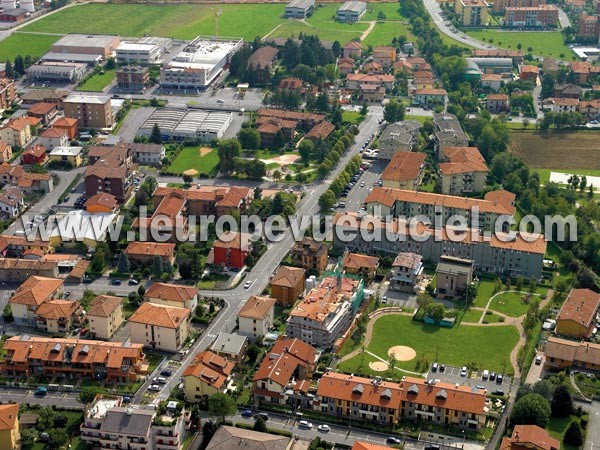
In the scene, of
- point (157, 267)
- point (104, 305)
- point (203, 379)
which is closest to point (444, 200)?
point (157, 267)

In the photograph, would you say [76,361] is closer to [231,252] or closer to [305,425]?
[305,425]

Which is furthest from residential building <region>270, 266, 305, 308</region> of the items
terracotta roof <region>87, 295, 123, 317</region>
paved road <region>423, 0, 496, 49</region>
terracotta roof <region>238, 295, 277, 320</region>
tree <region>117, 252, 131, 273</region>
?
paved road <region>423, 0, 496, 49</region>

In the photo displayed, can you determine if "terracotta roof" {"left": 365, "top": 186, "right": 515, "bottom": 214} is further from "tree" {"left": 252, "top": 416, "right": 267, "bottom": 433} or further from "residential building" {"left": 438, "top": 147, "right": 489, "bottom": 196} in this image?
"tree" {"left": 252, "top": 416, "right": 267, "bottom": 433}

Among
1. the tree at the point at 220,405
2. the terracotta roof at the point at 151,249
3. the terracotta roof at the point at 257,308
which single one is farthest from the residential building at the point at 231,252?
the tree at the point at 220,405

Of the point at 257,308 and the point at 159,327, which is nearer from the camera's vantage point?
the point at 159,327

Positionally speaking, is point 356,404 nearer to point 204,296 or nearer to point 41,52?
point 204,296

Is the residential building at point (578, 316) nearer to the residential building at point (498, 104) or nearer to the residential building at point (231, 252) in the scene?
the residential building at point (231, 252)
